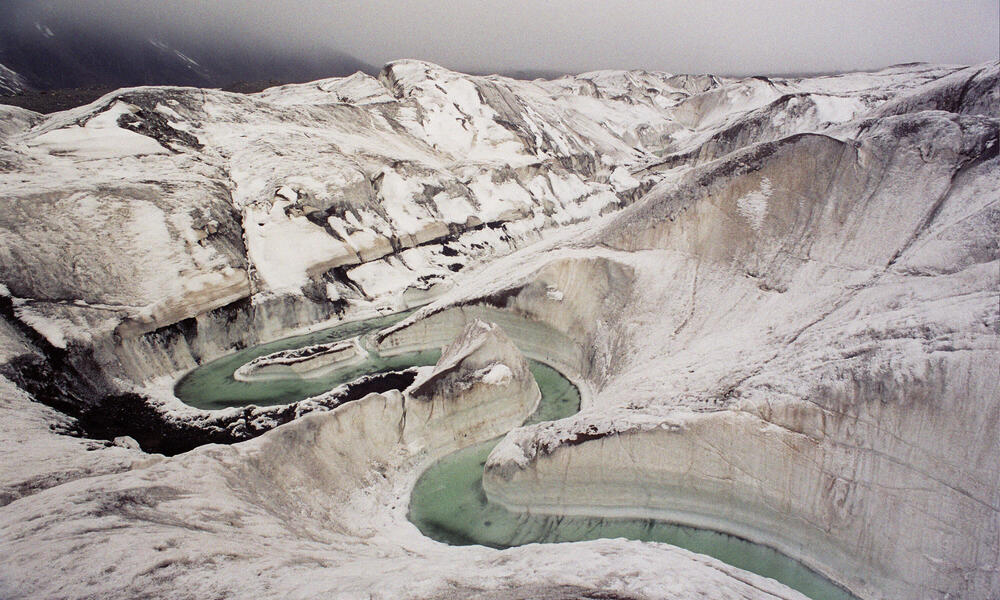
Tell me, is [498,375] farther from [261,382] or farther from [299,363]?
[261,382]

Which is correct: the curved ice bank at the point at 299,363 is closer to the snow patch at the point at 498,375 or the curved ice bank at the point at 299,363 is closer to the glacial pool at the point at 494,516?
the glacial pool at the point at 494,516

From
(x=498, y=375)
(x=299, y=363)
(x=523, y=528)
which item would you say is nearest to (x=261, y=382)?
(x=299, y=363)

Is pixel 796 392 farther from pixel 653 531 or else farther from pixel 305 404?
pixel 305 404

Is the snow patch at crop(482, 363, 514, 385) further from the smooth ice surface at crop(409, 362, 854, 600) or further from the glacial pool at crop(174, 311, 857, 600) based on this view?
the smooth ice surface at crop(409, 362, 854, 600)

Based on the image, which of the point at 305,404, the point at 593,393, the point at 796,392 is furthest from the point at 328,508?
the point at 796,392

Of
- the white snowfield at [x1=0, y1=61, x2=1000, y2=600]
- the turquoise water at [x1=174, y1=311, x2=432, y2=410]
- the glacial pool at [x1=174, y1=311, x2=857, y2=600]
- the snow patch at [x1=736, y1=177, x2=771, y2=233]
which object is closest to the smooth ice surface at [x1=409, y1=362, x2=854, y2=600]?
the glacial pool at [x1=174, y1=311, x2=857, y2=600]

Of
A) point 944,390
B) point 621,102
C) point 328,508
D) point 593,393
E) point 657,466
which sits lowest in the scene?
point 328,508
